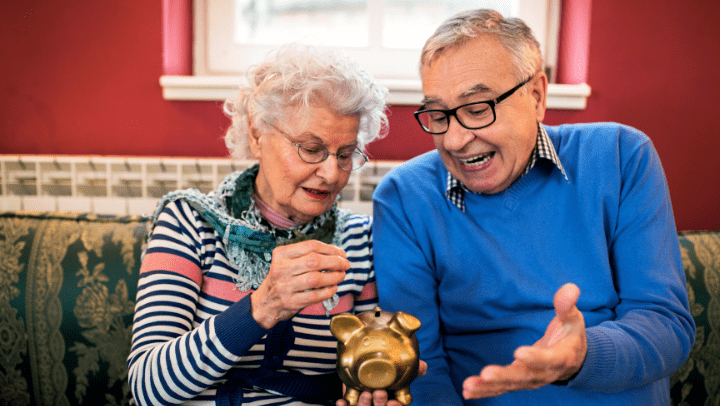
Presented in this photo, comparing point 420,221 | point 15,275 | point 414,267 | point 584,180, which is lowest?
point 15,275

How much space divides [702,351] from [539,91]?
1012 millimetres

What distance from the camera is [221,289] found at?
1.13m

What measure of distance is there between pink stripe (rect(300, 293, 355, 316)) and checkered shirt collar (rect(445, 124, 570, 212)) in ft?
1.23

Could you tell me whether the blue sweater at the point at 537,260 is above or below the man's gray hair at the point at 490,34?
below

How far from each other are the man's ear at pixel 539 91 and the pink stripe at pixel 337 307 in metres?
0.67

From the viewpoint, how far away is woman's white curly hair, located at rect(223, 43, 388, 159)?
1.09 meters

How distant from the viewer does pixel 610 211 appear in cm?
113

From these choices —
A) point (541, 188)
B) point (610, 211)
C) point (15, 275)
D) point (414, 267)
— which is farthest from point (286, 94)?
point (15, 275)

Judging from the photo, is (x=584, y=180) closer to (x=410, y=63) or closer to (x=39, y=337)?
(x=410, y=63)

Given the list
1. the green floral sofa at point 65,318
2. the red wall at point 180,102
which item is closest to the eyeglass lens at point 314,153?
the green floral sofa at point 65,318

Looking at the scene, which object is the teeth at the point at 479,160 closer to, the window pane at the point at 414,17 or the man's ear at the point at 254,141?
the man's ear at the point at 254,141

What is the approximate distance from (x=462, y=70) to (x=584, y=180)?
16.1 inches

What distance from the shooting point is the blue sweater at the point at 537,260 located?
1052mm

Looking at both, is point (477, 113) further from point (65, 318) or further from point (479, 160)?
point (65, 318)
